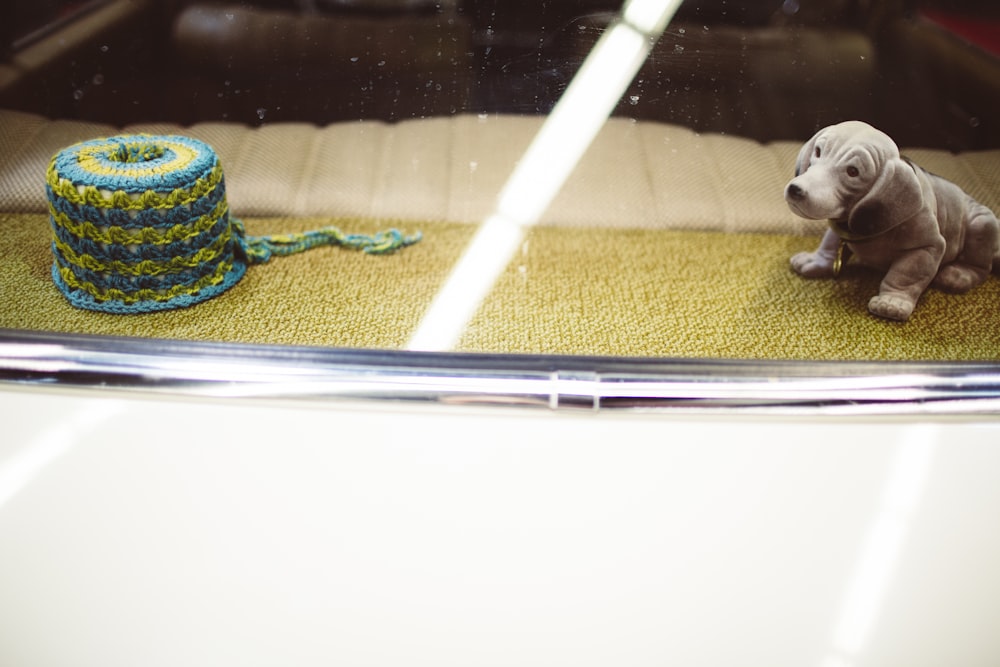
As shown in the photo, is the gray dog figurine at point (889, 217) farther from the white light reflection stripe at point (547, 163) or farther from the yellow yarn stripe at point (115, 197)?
the yellow yarn stripe at point (115, 197)

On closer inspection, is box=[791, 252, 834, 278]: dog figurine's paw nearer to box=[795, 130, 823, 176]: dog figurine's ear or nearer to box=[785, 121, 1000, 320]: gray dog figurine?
box=[785, 121, 1000, 320]: gray dog figurine

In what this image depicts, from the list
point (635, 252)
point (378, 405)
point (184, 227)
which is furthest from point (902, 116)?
point (184, 227)

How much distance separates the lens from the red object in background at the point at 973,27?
0.63 meters

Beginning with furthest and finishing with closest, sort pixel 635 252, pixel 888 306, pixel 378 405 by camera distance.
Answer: pixel 635 252 < pixel 888 306 < pixel 378 405

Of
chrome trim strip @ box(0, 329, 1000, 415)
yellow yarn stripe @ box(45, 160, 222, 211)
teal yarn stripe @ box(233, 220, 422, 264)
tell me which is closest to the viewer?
chrome trim strip @ box(0, 329, 1000, 415)

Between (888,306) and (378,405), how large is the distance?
452 mm

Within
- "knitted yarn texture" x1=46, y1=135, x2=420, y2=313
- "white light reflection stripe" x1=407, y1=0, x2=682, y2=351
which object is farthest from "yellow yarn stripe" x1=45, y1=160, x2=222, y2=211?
"white light reflection stripe" x1=407, y1=0, x2=682, y2=351

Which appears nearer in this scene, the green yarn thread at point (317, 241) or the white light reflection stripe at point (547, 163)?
the white light reflection stripe at point (547, 163)

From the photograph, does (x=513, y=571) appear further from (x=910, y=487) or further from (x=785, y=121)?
(x=785, y=121)

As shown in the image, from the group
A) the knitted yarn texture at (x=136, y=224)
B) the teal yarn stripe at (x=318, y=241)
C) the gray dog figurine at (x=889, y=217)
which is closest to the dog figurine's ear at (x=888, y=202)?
the gray dog figurine at (x=889, y=217)

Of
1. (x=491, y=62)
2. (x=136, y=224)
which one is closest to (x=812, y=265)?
(x=491, y=62)

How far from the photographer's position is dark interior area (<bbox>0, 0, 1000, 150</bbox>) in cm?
60

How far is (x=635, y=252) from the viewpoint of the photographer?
0.78 m

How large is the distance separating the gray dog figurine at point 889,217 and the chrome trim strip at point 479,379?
125 millimetres
